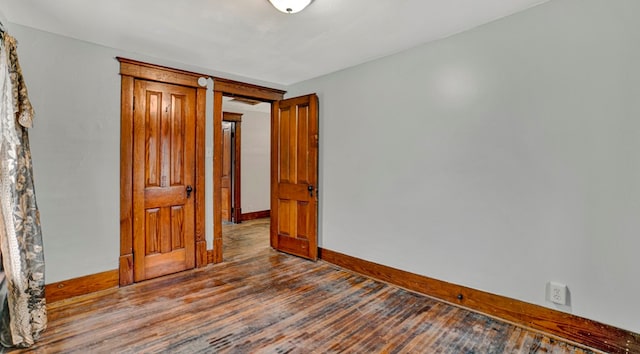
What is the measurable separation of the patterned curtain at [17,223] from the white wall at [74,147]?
1.96 ft

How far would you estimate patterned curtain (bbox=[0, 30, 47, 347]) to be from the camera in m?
1.81

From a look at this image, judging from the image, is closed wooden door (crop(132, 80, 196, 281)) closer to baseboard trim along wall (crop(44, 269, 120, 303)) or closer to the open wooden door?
baseboard trim along wall (crop(44, 269, 120, 303))

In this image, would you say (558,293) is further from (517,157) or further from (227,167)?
(227,167)

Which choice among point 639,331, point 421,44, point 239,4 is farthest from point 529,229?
point 239,4

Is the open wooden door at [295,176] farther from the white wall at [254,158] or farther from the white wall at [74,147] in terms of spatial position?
the white wall at [254,158]

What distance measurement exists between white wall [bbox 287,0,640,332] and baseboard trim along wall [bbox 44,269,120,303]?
256 cm

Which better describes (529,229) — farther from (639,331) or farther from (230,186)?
(230,186)

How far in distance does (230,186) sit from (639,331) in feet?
19.2

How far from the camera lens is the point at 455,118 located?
8.37 feet

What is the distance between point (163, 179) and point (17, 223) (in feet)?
4.39

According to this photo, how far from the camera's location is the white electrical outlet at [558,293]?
203 centimetres

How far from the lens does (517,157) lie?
222 cm

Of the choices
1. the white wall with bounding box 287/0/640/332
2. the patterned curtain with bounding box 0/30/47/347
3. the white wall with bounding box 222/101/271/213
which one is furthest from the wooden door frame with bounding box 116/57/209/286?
the white wall with bounding box 222/101/271/213


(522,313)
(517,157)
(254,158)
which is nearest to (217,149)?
(254,158)
